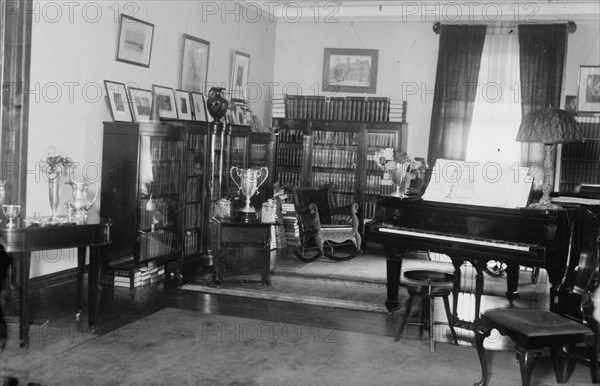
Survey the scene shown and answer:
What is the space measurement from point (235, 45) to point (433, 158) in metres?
3.10

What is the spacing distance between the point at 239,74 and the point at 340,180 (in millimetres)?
2058

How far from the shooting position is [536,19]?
9344mm

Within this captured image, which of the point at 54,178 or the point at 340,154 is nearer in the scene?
the point at 54,178

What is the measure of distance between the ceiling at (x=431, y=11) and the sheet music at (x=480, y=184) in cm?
451

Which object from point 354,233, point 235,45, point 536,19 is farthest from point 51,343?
point 536,19

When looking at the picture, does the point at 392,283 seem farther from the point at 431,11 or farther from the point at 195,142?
the point at 431,11

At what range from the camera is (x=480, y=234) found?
524 cm

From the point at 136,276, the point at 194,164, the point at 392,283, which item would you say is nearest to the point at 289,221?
the point at 194,164

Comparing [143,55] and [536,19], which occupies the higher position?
[536,19]

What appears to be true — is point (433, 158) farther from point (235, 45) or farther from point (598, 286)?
point (598, 286)

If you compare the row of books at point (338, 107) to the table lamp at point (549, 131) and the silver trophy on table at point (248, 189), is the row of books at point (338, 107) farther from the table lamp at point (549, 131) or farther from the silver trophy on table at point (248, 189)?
the table lamp at point (549, 131)

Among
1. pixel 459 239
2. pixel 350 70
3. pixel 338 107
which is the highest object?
pixel 350 70

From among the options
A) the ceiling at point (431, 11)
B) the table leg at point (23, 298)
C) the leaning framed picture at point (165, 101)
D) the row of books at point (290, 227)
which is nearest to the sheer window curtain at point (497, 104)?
the ceiling at point (431, 11)

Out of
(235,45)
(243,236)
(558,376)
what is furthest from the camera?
(235,45)
